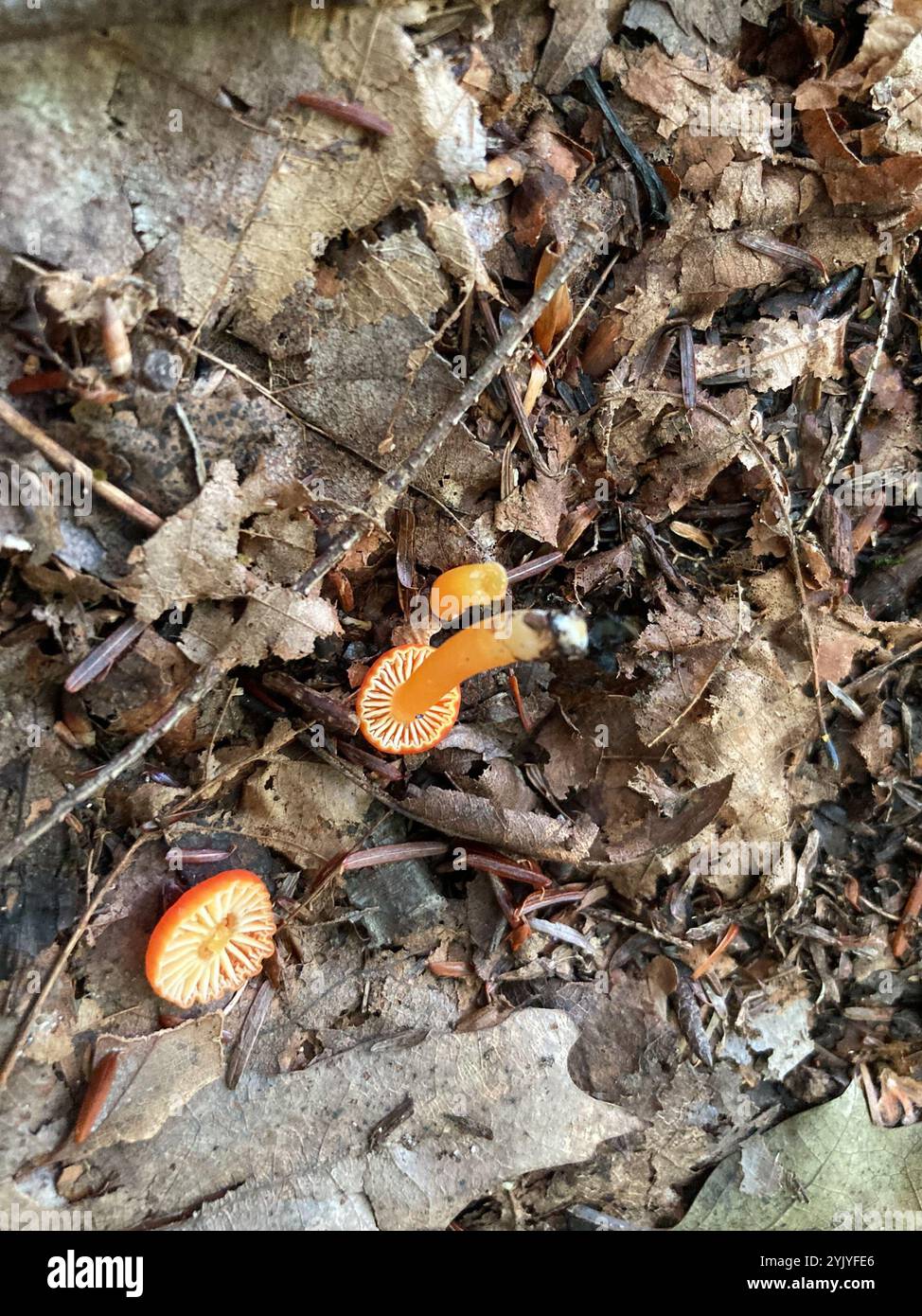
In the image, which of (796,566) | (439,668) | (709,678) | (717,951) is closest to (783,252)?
(796,566)

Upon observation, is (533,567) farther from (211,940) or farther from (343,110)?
(211,940)

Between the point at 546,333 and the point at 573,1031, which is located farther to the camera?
the point at 573,1031

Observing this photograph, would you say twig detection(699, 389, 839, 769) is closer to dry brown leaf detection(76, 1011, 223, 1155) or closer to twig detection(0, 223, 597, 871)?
twig detection(0, 223, 597, 871)

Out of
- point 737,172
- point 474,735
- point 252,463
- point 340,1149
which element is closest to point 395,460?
point 252,463

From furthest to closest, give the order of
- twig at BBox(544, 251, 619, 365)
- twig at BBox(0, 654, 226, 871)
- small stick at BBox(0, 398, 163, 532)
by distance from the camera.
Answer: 1. twig at BBox(544, 251, 619, 365)
2. twig at BBox(0, 654, 226, 871)
3. small stick at BBox(0, 398, 163, 532)

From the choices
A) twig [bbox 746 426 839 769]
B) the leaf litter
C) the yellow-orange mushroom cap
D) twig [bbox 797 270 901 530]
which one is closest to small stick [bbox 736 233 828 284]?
the leaf litter

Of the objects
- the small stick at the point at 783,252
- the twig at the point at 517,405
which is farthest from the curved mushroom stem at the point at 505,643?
the small stick at the point at 783,252

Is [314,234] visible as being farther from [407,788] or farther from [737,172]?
[407,788]

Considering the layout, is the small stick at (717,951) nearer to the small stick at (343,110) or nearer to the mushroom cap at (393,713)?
the mushroom cap at (393,713)
